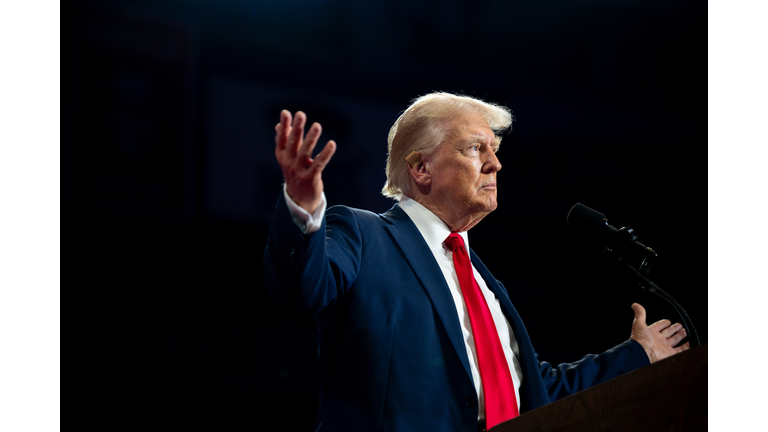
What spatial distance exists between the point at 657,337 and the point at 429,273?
69 cm

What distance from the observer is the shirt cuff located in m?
1.05

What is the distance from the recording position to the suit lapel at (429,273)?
130 cm

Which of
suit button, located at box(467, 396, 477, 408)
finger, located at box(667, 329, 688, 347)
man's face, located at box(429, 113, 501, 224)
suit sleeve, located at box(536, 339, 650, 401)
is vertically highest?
man's face, located at box(429, 113, 501, 224)

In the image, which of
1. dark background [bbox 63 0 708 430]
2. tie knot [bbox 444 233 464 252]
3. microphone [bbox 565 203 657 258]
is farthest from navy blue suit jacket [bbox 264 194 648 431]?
dark background [bbox 63 0 708 430]

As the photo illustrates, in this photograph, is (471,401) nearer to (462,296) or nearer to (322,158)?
(462,296)

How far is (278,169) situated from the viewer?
243 cm

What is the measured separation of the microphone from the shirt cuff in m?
0.66

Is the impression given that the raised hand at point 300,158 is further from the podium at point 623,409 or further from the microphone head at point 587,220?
the microphone head at point 587,220

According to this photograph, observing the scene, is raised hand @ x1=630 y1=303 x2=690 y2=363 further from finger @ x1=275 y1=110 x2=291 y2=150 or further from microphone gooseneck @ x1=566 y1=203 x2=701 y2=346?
finger @ x1=275 y1=110 x2=291 y2=150

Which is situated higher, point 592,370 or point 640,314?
A: point 640,314

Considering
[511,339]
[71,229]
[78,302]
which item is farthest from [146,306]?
[511,339]

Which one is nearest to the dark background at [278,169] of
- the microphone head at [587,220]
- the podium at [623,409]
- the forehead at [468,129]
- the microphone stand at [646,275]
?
the forehead at [468,129]

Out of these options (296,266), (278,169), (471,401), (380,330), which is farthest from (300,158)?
(278,169)

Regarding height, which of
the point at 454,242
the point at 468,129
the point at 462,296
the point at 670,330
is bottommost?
the point at 670,330
